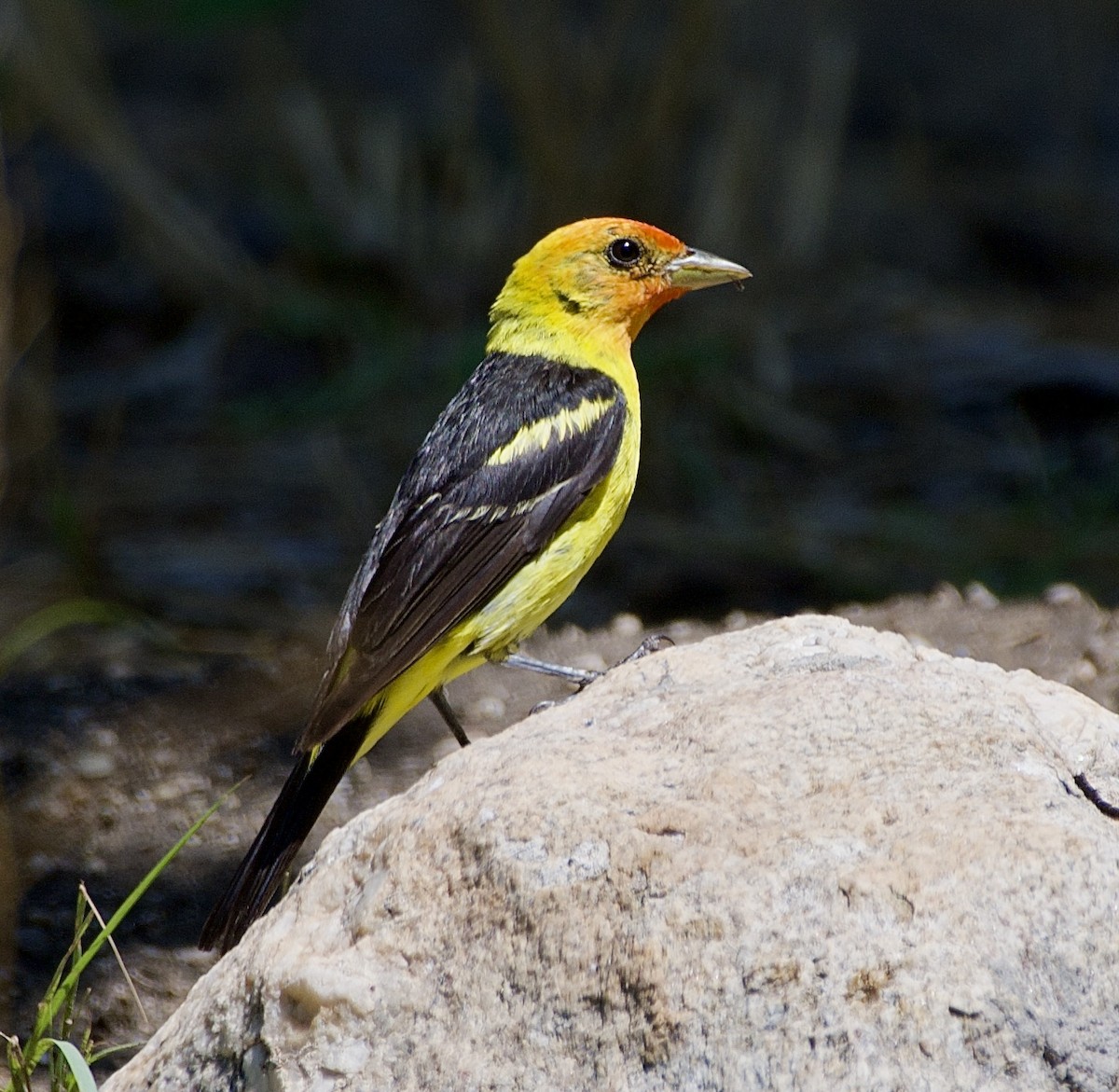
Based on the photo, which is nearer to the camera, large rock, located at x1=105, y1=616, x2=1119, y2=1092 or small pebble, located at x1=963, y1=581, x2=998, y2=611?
large rock, located at x1=105, y1=616, x2=1119, y2=1092

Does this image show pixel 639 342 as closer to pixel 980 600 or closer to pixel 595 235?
pixel 980 600

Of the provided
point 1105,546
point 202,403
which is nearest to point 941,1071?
point 1105,546

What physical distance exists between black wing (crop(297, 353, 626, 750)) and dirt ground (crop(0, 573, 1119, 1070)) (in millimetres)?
813

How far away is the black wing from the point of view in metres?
3.46

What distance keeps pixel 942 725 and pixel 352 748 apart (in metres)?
1.27

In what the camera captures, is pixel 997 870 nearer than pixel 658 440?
Yes

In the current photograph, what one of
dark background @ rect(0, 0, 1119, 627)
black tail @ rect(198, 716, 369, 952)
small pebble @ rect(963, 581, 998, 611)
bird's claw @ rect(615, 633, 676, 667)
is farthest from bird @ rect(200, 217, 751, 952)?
dark background @ rect(0, 0, 1119, 627)

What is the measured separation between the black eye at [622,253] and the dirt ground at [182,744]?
1.24 meters

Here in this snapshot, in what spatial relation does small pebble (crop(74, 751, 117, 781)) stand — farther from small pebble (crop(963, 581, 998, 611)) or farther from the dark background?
small pebble (crop(963, 581, 998, 611))

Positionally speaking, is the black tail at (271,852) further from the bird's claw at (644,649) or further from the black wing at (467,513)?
the bird's claw at (644,649)

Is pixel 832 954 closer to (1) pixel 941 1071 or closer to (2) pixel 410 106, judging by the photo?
(1) pixel 941 1071

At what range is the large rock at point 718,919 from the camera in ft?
7.44

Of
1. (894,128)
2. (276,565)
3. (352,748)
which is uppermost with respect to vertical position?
(352,748)

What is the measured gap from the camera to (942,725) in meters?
2.73
